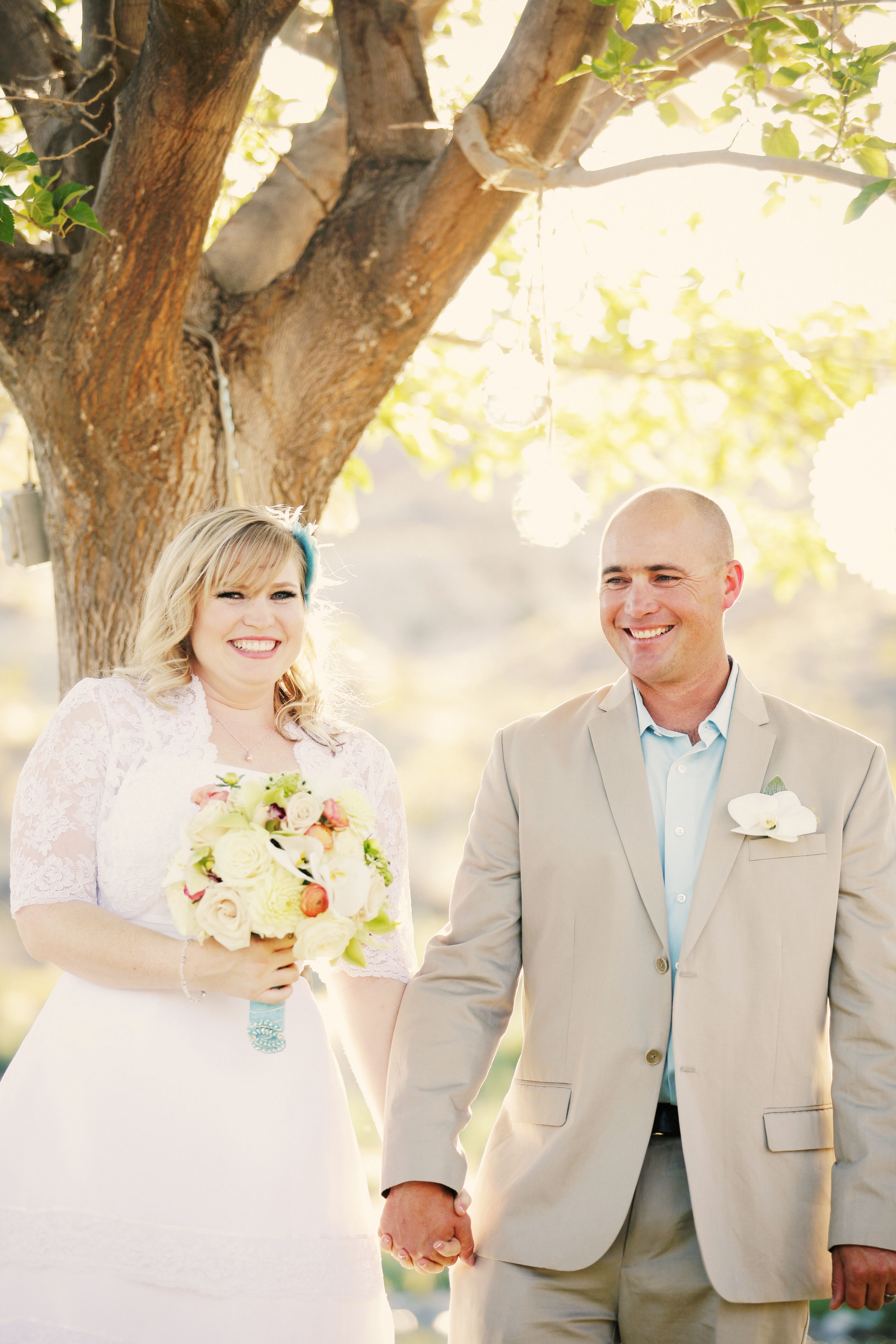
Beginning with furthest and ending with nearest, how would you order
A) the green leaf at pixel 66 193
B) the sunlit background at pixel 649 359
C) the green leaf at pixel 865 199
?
1. the sunlit background at pixel 649 359
2. the green leaf at pixel 66 193
3. the green leaf at pixel 865 199

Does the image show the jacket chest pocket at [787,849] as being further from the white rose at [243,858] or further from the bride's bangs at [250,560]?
the bride's bangs at [250,560]

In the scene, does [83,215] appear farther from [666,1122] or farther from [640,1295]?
[640,1295]

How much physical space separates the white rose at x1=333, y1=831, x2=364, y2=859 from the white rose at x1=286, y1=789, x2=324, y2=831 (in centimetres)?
6

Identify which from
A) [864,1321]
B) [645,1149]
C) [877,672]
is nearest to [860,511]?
[645,1149]

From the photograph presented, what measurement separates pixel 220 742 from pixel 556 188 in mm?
1537

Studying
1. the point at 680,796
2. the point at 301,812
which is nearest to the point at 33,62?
the point at 301,812

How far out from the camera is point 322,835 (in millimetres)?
2191

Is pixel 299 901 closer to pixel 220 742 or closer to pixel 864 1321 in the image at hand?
pixel 220 742

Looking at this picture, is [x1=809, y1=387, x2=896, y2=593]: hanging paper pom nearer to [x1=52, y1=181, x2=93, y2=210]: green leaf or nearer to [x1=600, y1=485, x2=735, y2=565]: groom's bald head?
[x1=600, y1=485, x2=735, y2=565]: groom's bald head

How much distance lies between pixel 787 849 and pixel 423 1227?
110 centimetres

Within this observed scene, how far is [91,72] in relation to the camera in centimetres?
314

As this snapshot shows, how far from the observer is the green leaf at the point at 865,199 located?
86.7 inches

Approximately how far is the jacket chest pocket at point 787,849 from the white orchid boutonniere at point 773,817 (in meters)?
0.01

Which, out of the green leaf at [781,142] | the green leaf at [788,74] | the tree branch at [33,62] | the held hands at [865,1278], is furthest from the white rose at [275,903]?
the tree branch at [33,62]
